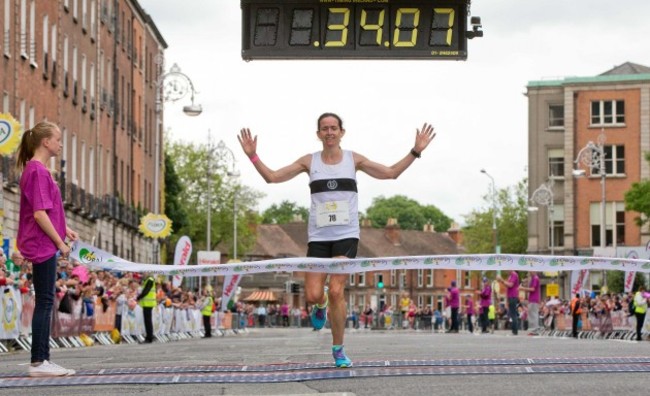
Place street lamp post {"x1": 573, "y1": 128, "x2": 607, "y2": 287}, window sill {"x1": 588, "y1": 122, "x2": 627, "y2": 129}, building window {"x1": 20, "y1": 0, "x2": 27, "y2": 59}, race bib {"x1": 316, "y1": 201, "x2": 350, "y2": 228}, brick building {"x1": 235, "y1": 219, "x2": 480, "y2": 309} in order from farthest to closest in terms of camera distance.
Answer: brick building {"x1": 235, "y1": 219, "x2": 480, "y2": 309}
window sill {"x1": 588, "y1": 122, "x2": 627, "y2": 129}
street lamp post {"x1": 573, "y1": 128, "x2": 607, "y2": 287}
building window {"x1": 20, "y1": 0, "x2": 27, "y2": 59}
race bib {"x1": 316, "y1": 201, "x2": 350, "y2": 228}

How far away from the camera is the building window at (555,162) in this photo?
102438 mm

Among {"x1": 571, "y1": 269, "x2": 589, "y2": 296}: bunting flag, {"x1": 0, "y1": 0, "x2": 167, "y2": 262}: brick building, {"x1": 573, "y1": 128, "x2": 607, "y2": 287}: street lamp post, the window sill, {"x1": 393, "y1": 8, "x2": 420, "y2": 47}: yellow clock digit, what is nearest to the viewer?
{"x1": 393, "y1": 8, "x2": 420, "y2": 47}: yellow clock digit

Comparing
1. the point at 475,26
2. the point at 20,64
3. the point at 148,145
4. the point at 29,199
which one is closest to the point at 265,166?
the point at 29,199

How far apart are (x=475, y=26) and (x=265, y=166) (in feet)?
49.2

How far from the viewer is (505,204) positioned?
13175cm

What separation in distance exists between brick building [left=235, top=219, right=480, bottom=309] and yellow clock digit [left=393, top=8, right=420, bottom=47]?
406 ft

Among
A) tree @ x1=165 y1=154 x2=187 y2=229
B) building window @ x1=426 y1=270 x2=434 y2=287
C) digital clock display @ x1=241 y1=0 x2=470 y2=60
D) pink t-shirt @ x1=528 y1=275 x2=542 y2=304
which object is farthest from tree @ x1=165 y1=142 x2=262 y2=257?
digital clock display @ x1=241 y1=0 x2=470 y2=60

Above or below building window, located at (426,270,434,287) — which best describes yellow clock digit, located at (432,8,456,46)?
above

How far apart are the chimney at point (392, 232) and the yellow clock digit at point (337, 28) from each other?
517ft

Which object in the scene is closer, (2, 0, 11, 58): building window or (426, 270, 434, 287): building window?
(2, 0, 11, 58): building window

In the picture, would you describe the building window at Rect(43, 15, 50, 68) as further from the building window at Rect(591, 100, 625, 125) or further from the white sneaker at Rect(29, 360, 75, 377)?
the building window at Rect(591, 100, 625, 125)

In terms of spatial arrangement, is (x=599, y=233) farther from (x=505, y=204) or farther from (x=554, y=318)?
(x=554, y=318)

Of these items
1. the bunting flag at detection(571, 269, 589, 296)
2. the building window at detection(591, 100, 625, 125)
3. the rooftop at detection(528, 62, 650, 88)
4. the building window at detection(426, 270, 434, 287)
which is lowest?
the building window at detection(426, 270, 434, 287)

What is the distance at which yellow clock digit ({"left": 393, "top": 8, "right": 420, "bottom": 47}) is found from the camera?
2920 centimetres
